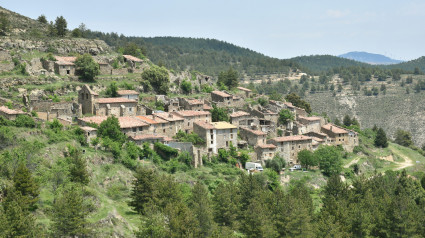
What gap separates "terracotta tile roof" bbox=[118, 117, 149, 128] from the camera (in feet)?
203

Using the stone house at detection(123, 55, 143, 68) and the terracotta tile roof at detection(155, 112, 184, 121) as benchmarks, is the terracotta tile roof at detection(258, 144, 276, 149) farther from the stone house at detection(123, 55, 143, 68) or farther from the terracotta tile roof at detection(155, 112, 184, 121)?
the stone house at detection(123, 55, 143, 68)

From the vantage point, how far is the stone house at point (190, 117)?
70.0 m

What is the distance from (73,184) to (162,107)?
1289 inches

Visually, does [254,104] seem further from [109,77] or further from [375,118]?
[375,118]

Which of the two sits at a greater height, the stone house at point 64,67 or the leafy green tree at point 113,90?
the stone house at point 64,67

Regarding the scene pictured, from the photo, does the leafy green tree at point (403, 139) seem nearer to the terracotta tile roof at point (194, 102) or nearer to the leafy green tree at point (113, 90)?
the terracotta tile roof at point (194, 102)

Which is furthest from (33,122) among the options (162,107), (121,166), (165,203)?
(162,107)

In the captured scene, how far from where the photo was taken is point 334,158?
246 feet

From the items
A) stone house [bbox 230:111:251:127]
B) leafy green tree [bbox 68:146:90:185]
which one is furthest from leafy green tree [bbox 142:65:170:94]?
leafy green tree [bbox 68:146:90:185]

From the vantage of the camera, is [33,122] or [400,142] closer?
[33,122]

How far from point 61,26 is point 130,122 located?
4060 centimetres

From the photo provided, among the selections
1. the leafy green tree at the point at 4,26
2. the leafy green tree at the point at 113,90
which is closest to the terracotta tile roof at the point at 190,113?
the leafy green tree at the point at 113,90

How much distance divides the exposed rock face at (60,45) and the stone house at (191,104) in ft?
74.0

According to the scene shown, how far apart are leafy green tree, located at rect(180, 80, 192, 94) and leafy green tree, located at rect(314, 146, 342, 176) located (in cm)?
2415
